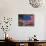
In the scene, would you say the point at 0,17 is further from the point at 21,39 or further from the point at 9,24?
the point at 21,39

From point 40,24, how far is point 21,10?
77 centimetres

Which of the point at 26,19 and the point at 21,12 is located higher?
the point at 21,12

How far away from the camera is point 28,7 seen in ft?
14.5

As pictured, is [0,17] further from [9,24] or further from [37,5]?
[37,5]

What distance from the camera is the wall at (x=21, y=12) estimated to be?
173 inches

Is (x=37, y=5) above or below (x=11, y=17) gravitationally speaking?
above

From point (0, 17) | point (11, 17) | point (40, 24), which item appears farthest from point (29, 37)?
point (0, 17)

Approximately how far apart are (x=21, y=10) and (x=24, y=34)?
78 centimetres

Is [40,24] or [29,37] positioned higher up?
[40,24]

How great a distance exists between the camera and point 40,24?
4.41 meters

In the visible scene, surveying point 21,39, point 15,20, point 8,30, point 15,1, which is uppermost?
point 15,1

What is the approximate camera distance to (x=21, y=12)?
4406 mm

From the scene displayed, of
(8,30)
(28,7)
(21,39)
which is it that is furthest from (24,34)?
(28,7)

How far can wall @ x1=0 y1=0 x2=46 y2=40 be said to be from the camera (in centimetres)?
439
